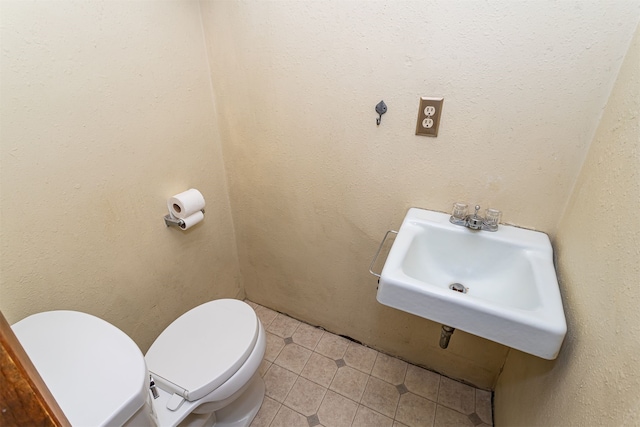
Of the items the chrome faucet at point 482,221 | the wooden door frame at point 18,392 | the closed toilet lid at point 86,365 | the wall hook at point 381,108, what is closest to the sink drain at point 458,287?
the chrome faucet at point 482,221

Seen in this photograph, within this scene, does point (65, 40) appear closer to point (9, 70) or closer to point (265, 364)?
point (9, 70)

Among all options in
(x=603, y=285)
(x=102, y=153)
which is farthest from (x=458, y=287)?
(x=102, y=153)

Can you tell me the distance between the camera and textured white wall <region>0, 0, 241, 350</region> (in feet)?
2.75

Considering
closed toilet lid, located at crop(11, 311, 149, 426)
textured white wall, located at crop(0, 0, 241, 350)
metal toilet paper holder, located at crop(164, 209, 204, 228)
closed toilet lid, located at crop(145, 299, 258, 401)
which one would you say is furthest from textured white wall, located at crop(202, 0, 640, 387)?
closed toilet lid, located at crop(11, 311, 149, 426)

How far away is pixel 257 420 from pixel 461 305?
3.53 ft

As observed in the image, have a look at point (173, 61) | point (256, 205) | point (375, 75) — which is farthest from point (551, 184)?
point (173, 61)

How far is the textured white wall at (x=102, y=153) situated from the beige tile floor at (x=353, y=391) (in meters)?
0.61

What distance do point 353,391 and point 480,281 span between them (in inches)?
32.0

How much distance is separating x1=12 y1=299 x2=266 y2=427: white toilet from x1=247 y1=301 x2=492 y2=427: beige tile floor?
0.48 ft

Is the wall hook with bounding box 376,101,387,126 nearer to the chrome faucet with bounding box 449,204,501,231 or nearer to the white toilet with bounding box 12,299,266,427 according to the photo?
the chrome faucet with bounding box 449,204,501,231

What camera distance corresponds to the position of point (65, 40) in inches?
34.3

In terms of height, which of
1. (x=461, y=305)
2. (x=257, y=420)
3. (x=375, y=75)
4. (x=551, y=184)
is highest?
(x=375, y=75)

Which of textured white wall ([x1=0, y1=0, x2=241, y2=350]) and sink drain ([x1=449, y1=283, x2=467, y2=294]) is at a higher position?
textured white wall ([x1=0, y1=0, x2=241, y2=350])

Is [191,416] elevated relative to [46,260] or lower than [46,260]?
lower
